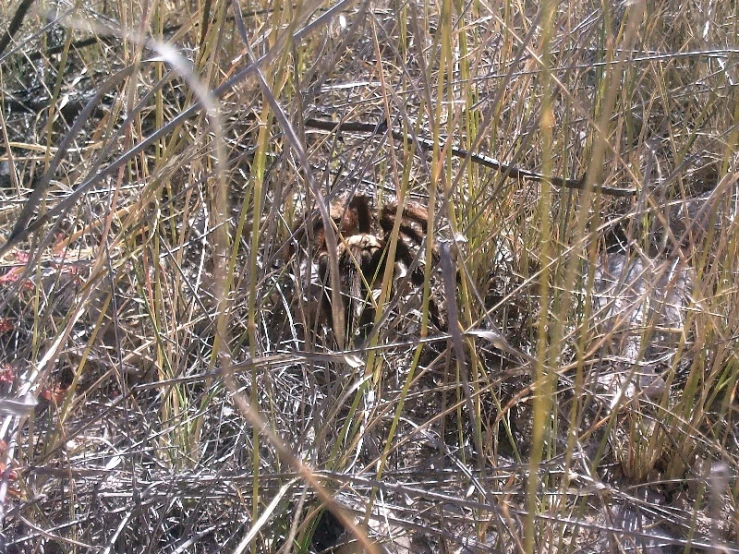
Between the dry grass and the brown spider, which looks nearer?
the dry grass

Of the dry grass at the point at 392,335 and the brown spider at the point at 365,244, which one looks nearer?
the dry grass at the point at 392,335

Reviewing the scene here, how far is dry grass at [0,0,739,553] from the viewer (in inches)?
33.0

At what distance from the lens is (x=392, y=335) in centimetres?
132

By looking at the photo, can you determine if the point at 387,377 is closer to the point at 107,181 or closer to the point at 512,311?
the point at 512,311

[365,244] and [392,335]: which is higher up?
[365,244]

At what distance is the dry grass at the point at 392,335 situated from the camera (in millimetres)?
838

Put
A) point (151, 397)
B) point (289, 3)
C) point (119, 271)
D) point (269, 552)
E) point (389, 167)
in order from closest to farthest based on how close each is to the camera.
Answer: point (289, 3), point (269, 552), point (119, 271), point (151, 397), point (389, 167)

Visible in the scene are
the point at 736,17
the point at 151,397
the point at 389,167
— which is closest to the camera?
the point at 151,397

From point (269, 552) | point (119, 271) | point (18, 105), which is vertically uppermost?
point (18, 105)

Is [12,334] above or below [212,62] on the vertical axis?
below

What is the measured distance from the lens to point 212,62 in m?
0.84

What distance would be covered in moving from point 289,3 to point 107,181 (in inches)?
29.4

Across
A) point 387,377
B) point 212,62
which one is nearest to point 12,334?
point 387,377

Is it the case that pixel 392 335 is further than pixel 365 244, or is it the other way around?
pixel 365 244
